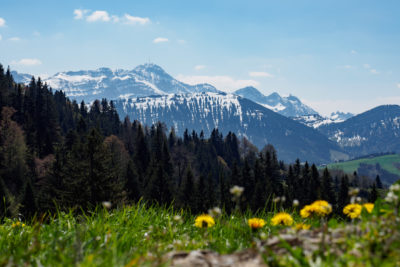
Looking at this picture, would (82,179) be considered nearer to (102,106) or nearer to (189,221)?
(189,221)

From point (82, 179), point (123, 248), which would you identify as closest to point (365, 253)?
point (123, 248)

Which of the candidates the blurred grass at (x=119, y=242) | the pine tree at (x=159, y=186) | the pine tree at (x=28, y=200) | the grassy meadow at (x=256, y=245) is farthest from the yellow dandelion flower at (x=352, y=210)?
the pine tree at (x=159, y=186)

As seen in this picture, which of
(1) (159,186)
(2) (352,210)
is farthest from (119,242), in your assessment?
(1) (159,186)

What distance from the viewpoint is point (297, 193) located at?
319 ft

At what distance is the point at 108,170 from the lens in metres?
41.5

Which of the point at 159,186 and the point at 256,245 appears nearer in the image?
→ the point at 256,245

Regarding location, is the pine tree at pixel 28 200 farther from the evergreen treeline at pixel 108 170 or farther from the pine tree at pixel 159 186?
the pine tree at pixel 159 186

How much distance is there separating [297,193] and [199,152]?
76.5 m

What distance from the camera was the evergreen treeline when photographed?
130 feet

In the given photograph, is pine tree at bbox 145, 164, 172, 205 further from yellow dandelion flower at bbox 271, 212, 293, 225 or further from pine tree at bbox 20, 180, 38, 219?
yellow dandelion flower at bbox 271, 212, 293, 225

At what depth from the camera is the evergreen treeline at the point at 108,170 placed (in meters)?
39.5

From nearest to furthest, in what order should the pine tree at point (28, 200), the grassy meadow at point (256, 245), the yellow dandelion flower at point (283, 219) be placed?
the grassy meadow at point (256, 245) < the yellow dandelion flower at point (283, 219) < the pine tree at point (28, 200)

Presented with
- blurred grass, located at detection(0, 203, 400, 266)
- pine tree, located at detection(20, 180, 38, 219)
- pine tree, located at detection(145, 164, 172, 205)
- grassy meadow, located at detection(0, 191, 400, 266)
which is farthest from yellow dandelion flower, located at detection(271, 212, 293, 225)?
pine tree, located at detection(145, 164, 172, 205)

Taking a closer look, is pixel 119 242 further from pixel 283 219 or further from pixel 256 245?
pixel 283 219
